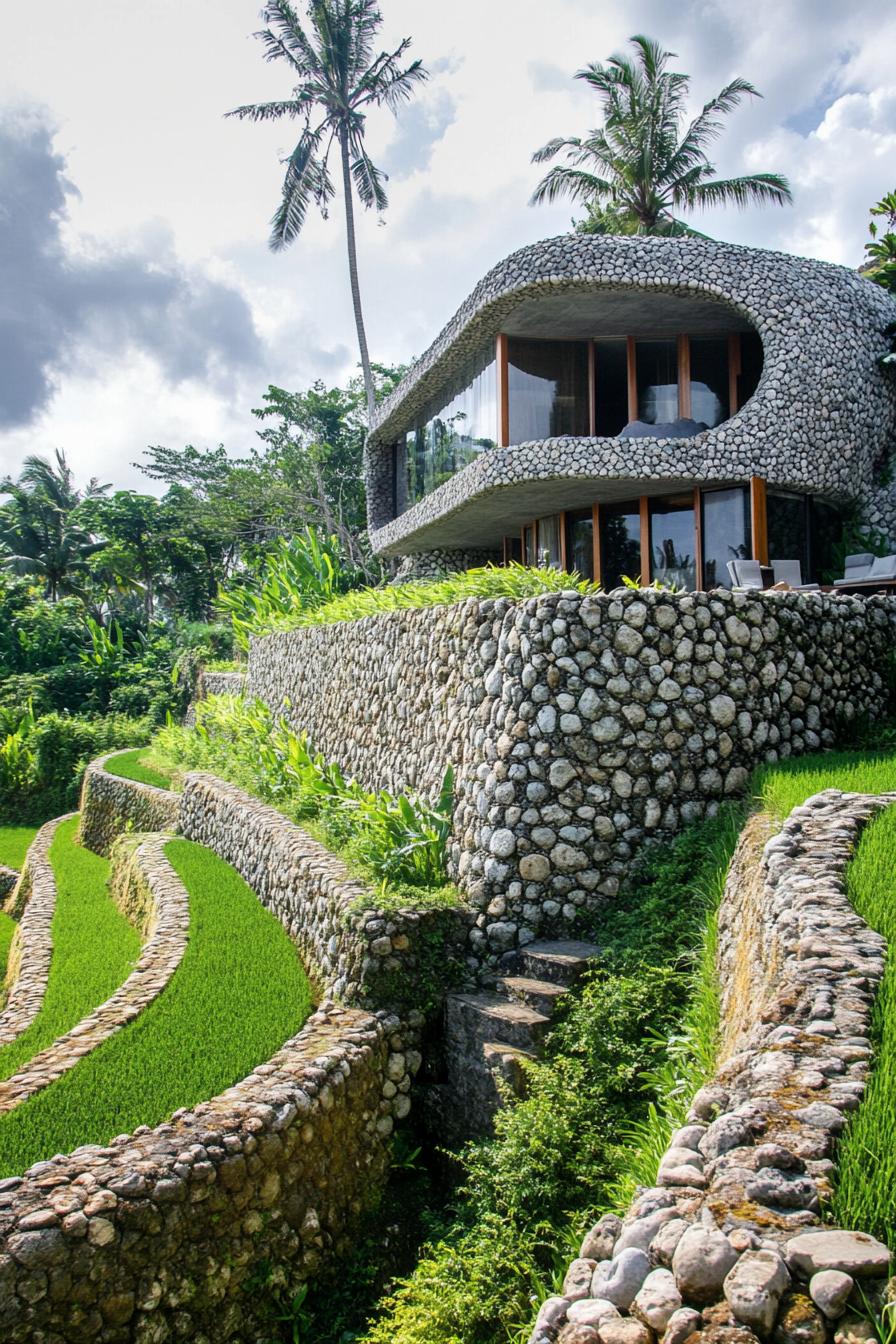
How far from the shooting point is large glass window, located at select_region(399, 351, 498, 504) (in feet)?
55.2

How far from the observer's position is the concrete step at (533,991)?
679cm

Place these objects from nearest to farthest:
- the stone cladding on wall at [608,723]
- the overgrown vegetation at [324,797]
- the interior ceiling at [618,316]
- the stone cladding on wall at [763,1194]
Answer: the stone cladding on wall at [763,1194] < the stone cladding on wall at [608,723] < the overgrown vegetation at [324,797] < the interior ceiling at [618,316]

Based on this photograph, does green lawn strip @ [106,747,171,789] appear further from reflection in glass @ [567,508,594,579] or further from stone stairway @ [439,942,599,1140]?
stone stairway @ [439,942,599,1140]

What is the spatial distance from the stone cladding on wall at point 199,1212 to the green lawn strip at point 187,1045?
0.28 meters

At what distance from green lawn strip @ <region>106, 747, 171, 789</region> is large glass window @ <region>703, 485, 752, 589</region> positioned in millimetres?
10994

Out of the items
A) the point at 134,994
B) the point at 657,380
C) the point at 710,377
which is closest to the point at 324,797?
→ the point at 134,994

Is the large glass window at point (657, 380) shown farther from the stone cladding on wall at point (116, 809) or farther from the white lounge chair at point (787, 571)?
the stone cladding on wall at point (116, 809)

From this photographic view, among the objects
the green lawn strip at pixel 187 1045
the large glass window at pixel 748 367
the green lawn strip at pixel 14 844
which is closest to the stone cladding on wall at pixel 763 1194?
the green lawn strip at pixel 187 1045

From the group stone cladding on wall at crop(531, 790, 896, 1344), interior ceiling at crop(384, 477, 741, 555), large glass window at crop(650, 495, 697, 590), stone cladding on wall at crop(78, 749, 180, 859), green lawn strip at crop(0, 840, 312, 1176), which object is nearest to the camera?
stone cladding on wall at crop(531, 790, 896, 1344)

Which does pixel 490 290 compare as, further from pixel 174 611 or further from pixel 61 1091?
pixel 174 611

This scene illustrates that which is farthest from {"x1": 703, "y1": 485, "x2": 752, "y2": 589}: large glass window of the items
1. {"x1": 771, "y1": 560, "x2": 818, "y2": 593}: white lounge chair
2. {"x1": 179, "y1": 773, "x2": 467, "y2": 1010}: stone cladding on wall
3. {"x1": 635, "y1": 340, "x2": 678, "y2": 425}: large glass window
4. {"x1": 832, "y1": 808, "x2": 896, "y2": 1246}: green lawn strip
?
{"x1": 832, "y1": 808, "x2": 896, "y2": 1246}: green lawn strip

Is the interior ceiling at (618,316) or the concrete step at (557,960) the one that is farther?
the interior ceiling at (618,316)

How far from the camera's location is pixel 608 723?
792cm

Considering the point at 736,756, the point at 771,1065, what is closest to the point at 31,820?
the point at 736,756
